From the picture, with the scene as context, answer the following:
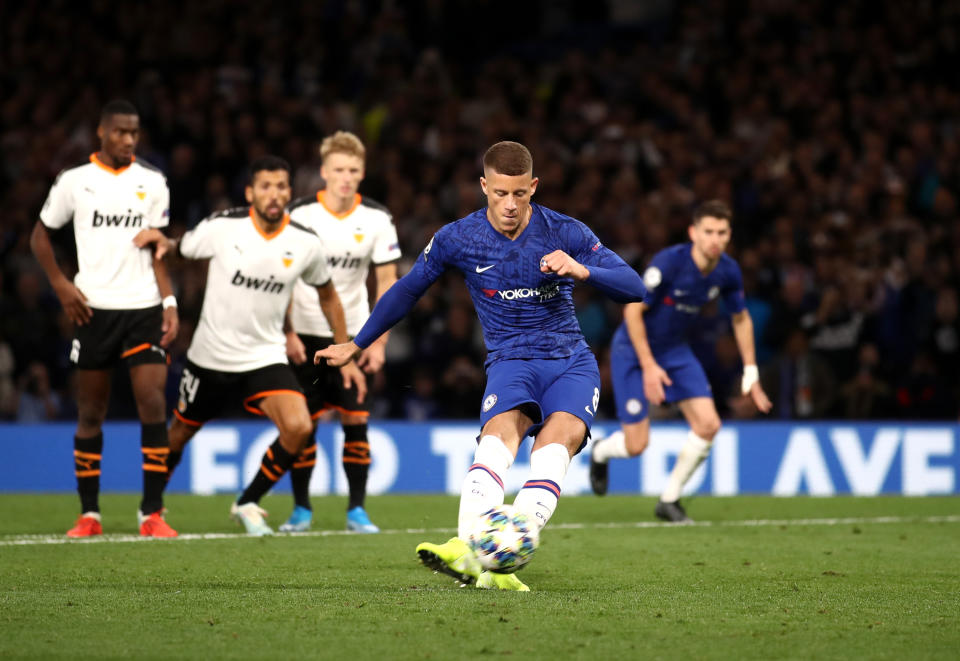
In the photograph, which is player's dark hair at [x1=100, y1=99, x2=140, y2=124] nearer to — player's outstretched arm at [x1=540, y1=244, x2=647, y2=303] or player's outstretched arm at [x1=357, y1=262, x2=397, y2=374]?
player's outstretched arm at [x1=357, y1=262, x2=397, y2=374]

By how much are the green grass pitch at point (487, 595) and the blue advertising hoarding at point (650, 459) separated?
3.08 metres

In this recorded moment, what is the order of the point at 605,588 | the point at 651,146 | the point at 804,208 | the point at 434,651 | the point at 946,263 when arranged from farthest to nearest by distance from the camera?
1. the point at 651,146
2. the point at 804,208
3. the point at 946,263
4. the point at 605,588
5. the point at 434,651

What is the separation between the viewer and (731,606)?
5.62 meters

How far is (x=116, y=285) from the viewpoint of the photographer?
830cm

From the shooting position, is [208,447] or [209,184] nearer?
[208,447]

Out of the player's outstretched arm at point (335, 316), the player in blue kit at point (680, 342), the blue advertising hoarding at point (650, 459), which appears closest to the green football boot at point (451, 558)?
the player's outstretched arm at point (335, 316)

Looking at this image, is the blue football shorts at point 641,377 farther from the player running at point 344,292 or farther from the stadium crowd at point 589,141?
the stadium crowd at point 589,141

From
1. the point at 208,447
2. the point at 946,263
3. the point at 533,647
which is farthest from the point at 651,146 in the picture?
the point at 533,647

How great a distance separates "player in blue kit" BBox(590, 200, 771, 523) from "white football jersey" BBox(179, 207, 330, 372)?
2610 mm

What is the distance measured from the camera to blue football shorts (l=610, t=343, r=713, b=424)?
9.96 m

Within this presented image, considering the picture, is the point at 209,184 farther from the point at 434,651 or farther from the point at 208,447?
the point at 434,651

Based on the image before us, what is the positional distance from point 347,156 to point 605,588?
3894 millimetres

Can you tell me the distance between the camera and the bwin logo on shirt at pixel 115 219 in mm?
8281

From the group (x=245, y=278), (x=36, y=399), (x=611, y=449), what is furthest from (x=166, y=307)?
(x=36, y=399)
